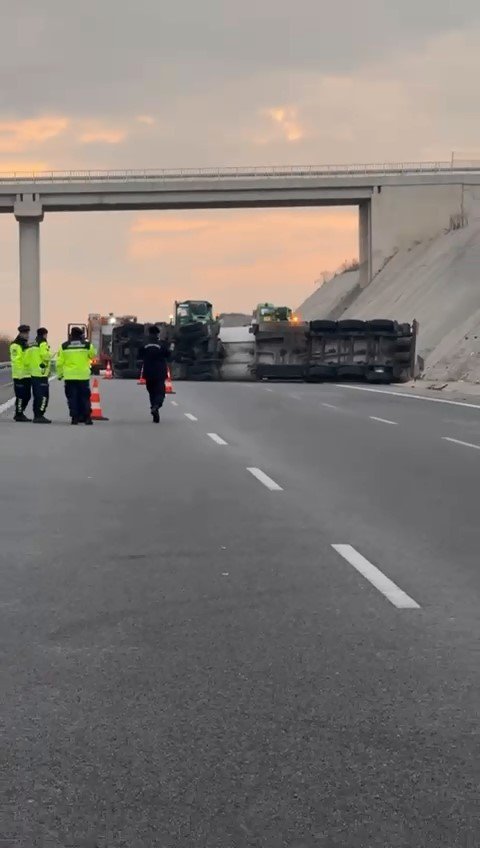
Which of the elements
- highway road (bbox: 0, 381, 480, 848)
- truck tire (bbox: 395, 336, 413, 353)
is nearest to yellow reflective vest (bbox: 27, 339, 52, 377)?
highway road (bbox: 0, 381, 480, 848)

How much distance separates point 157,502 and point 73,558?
3097 mm

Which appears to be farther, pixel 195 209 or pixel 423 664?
pixel 195 209

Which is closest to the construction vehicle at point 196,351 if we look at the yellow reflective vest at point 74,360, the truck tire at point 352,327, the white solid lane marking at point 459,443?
the truck tire at point 352,327

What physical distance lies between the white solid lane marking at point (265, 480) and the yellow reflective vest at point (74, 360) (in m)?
7.66

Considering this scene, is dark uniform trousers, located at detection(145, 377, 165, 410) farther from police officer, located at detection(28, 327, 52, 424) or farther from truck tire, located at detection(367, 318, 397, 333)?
truck tire, located at detection(367, 318, 397, 333)

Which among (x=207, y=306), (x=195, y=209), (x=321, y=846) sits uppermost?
(x=195, y=209)

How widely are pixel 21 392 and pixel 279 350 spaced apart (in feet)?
83.6

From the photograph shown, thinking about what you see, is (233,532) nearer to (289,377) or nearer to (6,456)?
(6,456)

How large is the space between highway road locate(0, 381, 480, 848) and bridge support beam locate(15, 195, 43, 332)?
6213 centimetres

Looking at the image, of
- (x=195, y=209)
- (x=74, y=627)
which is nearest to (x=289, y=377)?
(x=195, y=209)

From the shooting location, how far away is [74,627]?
6898 mm

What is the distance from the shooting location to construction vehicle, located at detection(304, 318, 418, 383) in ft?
157

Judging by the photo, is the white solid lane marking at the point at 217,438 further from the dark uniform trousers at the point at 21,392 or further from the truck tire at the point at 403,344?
the truck tire at the point at 403,344

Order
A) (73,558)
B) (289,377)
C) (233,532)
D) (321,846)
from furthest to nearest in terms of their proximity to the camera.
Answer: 1. (289,377)
2. (233,532)
3. (73,558)
4. (321,846)
